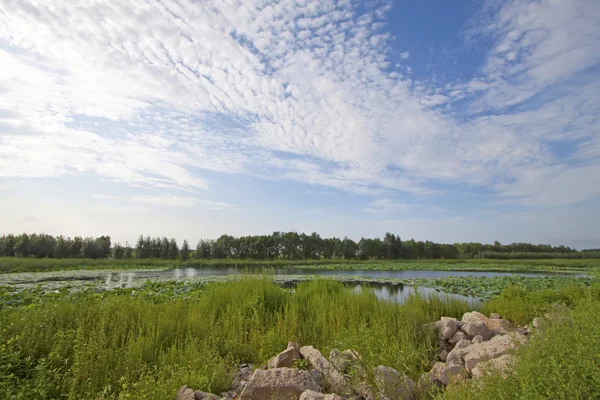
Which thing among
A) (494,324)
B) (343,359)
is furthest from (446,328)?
(343,359)

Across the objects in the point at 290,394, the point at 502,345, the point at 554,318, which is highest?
Result: the point at 554,318

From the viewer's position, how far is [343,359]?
4.20 metres

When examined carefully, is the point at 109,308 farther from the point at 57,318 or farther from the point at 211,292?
the point at 211,292

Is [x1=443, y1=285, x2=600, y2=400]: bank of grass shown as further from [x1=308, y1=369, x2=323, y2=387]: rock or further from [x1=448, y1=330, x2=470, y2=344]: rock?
[x1=448, y1=330, x2=470, y2=344]: rock

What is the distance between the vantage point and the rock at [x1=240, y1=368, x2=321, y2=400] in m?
3.58

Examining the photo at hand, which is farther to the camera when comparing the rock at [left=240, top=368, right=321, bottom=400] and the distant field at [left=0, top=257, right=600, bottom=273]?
the distant field at [left=0, top=257, right=600, bottom=273]

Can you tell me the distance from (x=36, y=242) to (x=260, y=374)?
6512cm

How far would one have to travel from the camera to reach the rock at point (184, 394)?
3499 millimetres

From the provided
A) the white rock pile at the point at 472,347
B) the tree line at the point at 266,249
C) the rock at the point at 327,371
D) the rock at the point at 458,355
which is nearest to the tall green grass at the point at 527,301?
the white rock pile at the point at 472,347

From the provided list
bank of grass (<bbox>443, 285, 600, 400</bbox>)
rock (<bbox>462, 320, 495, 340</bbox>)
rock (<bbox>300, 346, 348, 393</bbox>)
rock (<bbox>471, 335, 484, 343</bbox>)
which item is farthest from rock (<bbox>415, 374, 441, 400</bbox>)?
rock (<bbox>462, 320, 495, 340</bbox>)

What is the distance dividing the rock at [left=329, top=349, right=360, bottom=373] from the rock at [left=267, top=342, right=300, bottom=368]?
0.67 metres

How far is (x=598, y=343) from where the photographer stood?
2.85 meters

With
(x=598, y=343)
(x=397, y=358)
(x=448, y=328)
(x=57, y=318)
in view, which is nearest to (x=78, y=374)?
(x=57, y=318)

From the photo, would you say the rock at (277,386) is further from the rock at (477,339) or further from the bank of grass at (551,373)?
the rock at (477,339)
